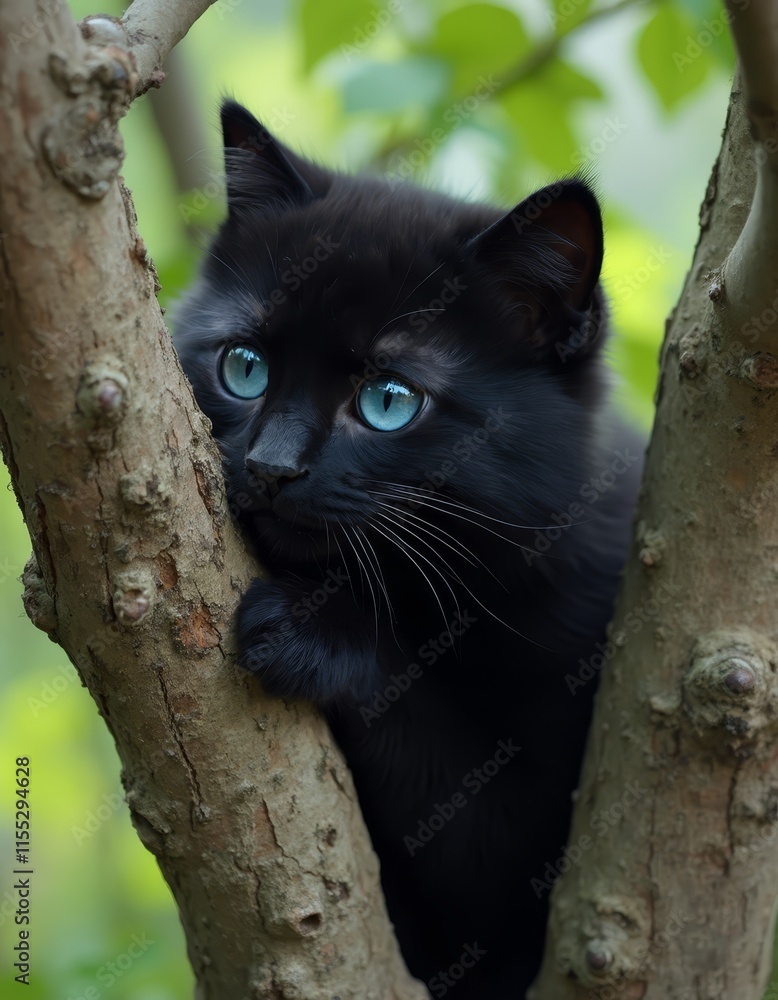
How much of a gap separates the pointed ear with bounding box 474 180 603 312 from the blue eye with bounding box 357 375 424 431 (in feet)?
1.18

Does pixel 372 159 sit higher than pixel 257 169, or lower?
higher

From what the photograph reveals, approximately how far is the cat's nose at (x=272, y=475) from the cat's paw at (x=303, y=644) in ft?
0.56

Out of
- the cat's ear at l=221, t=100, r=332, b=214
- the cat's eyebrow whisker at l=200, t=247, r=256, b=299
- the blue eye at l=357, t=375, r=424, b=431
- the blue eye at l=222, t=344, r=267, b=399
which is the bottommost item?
the blue eye at l=357, t=375, r=424, b=431

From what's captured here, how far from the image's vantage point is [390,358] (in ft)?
6.39

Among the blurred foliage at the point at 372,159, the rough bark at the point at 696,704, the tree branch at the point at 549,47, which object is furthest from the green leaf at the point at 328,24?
the rough bark at the point at 696,704

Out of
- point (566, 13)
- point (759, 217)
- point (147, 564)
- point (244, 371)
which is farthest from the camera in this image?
point (566, 13)

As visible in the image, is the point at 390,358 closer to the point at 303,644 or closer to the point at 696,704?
the point at 303,644

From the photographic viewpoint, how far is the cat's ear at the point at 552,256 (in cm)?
193

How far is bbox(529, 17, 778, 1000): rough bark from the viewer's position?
160 centimetres

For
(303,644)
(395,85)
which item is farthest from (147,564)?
(395,85)

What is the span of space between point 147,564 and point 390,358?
76 centimetres

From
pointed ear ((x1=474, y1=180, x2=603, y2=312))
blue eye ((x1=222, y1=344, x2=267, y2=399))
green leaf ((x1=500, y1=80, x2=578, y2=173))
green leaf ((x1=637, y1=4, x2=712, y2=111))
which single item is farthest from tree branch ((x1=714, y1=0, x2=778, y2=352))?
green leaf ((x1=500, y1=80, x2=578, y2=173))

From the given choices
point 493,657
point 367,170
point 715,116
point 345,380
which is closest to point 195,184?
point 367,170

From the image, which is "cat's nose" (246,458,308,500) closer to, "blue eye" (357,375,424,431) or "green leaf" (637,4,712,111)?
"blue eye" (357,375,424,431)
